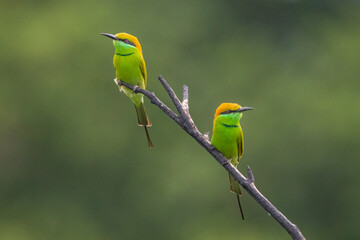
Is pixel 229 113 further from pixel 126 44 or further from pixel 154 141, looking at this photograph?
pixel 154 141

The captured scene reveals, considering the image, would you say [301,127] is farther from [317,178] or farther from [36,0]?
[36,0]

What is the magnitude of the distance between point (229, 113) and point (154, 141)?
370 inches

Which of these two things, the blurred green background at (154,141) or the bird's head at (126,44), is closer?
the bird's head at (126,44)

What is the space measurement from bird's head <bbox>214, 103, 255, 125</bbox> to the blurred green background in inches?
327

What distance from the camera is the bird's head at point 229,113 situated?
2.26 metres

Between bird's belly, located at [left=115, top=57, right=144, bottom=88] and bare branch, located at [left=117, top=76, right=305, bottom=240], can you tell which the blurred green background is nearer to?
bird's belly, located at [left=115, top=57, right=144, bottom=88]

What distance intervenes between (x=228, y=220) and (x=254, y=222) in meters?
0.62

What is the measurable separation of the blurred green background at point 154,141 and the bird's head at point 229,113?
27.2ft

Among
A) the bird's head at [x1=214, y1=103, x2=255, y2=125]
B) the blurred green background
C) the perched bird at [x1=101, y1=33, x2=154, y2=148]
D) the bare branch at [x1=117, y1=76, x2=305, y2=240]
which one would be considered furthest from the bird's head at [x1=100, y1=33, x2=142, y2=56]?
the blurred green background

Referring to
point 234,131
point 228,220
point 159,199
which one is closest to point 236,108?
point 234,131

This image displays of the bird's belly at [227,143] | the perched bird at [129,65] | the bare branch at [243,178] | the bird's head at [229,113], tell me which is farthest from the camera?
the perched bird at [129,65]

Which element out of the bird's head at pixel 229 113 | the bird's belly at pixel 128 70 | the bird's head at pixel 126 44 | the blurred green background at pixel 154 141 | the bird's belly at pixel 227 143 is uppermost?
the bird's head at pixel 126 44

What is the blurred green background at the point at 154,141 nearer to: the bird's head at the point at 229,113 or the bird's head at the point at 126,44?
the bird's head at the point at 126,44

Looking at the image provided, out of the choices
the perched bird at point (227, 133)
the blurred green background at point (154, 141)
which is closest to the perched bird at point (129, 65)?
the perched bird at point (227, 133)
